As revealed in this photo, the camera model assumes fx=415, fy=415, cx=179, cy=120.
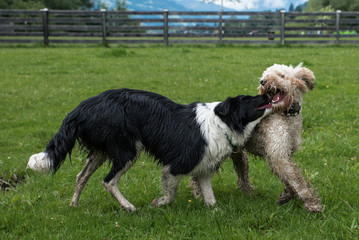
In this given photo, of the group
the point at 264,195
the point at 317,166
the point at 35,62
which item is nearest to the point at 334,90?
the point at 317,166

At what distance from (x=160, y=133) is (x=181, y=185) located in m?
1.09

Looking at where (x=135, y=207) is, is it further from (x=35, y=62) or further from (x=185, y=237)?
(x=35, y=62)

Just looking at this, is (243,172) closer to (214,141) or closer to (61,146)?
(214,141)

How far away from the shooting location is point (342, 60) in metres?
14.2

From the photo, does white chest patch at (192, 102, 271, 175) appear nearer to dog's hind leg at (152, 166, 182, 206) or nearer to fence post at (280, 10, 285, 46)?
dog's hind leg at (152, 166, 182, 206)

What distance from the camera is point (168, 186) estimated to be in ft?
13.0

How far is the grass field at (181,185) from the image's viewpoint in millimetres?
3545

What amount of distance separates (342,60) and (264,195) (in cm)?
1131

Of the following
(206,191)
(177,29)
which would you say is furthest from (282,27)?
(206,191)

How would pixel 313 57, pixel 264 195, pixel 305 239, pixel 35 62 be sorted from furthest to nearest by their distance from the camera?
pixel 313 57 < pixel 35 62 < pixel 264 195 < pixel 305 239

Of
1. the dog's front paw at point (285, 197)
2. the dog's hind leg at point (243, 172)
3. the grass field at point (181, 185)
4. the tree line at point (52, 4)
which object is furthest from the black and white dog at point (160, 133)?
the tree line at point (52, 4)

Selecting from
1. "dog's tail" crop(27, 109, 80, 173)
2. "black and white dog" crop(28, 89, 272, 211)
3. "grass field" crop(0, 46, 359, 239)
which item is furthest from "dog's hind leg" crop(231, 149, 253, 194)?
"dog's tail" crop(27, 109, 80, 173)

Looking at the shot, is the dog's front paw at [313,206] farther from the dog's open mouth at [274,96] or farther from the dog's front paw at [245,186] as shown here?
the dog's open mouth at [274,96]

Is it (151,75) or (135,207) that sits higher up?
(151,75)
